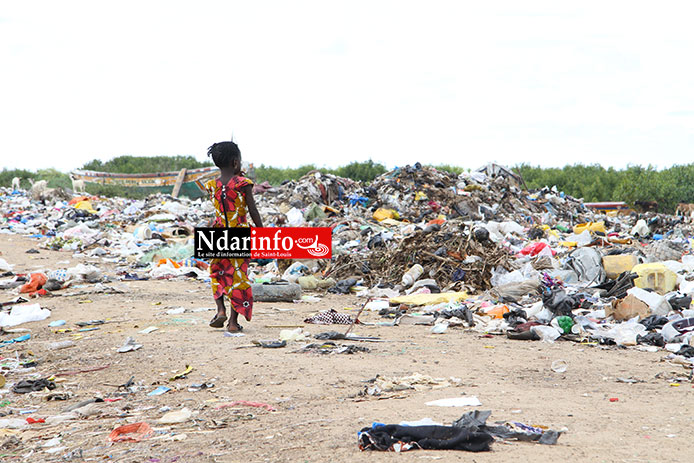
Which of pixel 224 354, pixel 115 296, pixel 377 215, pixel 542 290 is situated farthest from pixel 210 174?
pixel 224 354

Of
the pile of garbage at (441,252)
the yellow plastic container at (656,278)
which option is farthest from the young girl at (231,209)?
the yellow plastic container at (656,278)

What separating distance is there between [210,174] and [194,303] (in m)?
14.3

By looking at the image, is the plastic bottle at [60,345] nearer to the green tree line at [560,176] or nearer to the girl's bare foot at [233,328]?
the girl's bare foot at [233,328]

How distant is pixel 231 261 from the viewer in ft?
17.1

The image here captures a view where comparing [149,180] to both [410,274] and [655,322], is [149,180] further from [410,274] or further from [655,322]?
[655,322]

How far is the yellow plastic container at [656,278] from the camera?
7387 millimetres

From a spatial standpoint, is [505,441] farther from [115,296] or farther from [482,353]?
[115,296]

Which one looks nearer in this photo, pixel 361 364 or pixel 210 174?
pixel 361 364

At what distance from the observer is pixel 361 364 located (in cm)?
427

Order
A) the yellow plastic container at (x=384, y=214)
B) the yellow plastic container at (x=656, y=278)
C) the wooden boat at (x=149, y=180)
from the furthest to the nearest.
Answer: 1. the wooden boat at (x=149, y=180)
2. the yellow plastic container at (x=384, y=214)
3. the yellow plastic container at (x=656, y=278)

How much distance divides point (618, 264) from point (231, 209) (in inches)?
208

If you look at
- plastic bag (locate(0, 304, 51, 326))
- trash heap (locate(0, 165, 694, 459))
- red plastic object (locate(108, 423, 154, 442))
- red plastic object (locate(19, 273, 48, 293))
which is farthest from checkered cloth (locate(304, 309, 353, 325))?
red plastic object (locate(19, 273, 48, 293))

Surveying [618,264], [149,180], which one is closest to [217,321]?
[618,264]

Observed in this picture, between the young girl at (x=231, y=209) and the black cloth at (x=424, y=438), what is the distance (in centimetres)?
263
